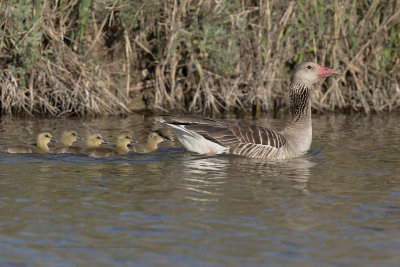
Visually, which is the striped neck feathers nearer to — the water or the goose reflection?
the water

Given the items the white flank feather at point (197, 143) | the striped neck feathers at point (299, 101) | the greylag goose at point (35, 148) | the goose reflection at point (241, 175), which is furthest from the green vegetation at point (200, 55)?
the goose reflection at point (241, 175)

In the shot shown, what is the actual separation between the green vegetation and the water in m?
4.42

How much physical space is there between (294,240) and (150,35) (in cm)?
1129

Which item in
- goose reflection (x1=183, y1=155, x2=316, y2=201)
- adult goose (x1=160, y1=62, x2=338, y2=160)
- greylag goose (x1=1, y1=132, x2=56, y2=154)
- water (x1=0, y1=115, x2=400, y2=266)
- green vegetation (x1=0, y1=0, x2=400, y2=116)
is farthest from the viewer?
green vegetation (x1=0, y1=0, x2=400, y2=116)

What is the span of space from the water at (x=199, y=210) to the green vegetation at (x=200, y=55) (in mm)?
4416

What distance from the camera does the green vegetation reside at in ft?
49.3

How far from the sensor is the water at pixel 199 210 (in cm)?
596

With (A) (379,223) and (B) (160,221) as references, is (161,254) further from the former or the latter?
(A) (379,223)

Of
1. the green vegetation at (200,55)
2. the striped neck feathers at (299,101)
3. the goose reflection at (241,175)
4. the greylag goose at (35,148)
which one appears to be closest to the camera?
the goose reflection at (241,175)

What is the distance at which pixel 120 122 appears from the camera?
1479cm

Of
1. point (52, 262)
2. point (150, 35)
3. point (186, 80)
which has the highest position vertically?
point (150, 35)

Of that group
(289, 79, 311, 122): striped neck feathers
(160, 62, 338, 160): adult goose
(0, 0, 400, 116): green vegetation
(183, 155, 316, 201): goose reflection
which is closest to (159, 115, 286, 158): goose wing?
(160, 62, 338, 160): adult goose

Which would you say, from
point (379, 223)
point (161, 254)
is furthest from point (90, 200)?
point (379, 223)

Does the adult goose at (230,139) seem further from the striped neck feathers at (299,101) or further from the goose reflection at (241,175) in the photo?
the striped neck feathers at (299,101)
